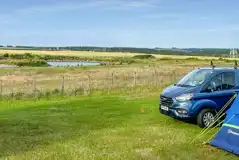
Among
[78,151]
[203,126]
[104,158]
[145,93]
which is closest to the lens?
[104,158]

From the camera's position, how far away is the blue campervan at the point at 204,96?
43.8 feet

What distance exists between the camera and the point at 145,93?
25641mm

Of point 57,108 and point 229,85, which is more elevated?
point 229,85

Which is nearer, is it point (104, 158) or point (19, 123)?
point (104, 158)

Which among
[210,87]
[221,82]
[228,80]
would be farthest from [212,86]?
[228,80]

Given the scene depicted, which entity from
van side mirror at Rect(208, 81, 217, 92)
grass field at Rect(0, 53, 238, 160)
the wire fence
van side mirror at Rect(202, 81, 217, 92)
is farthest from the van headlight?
the wire fence

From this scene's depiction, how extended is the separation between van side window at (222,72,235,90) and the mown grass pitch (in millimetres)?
1634

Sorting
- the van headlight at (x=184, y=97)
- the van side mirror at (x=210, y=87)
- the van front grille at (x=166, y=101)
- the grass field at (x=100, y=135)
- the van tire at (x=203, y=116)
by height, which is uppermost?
the van side mirror at (x=210, y=87)

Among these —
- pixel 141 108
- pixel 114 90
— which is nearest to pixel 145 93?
pixel 114 90

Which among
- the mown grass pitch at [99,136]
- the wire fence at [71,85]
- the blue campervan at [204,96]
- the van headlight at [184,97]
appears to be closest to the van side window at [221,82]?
the blue campervan at [204,96]

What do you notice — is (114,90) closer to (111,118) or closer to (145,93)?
(145,93)

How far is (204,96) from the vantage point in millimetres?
13430

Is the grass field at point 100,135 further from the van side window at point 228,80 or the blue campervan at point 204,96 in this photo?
the van side window at point 228,80

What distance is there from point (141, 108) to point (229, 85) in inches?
230
